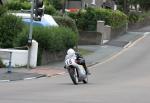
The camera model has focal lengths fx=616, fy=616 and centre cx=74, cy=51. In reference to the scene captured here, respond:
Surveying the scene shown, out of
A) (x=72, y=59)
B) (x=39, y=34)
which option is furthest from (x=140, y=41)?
(x=72, y=59)

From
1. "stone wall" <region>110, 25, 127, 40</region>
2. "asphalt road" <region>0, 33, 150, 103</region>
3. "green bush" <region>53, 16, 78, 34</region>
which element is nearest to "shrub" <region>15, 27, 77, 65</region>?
"asphalt road" <region>0, 33, 150, 103</region>

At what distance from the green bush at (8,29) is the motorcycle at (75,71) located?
1222 cm

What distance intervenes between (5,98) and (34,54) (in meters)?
15.1

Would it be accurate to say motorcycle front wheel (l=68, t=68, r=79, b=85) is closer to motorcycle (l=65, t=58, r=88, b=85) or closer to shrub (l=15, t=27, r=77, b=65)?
motorcycle (l=65, t=58, r=88, b=85)

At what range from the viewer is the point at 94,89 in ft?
65.8

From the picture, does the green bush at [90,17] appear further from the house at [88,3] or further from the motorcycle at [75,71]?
the motorcycle at [75,71]

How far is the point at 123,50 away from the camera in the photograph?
45188 millimetres

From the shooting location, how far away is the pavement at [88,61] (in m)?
26.4

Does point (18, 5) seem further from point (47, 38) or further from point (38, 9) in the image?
point (38, 9)

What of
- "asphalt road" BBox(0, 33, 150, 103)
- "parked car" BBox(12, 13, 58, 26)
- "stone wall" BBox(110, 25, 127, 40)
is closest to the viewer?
"asphalt road" BBox(0, 33, 150, 103)

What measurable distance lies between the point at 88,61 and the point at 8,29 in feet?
16.7

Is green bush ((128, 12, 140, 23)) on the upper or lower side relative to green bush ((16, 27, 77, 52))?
lower

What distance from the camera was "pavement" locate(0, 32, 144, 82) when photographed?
26.4m

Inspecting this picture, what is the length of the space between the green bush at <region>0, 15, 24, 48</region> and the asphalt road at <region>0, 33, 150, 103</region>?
16.7 feet
